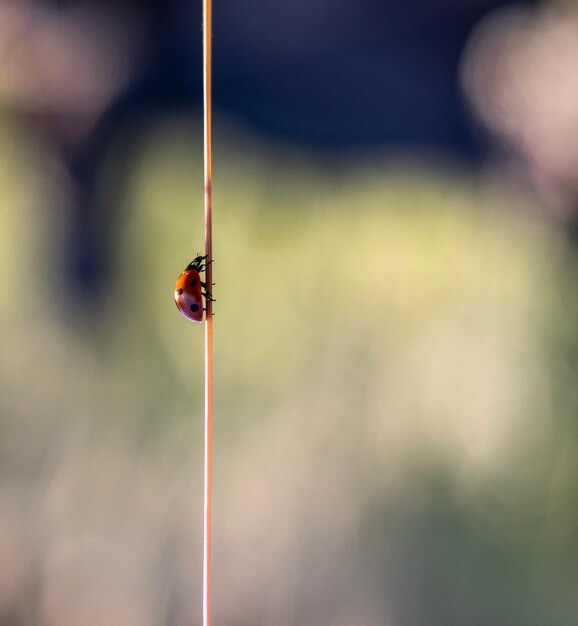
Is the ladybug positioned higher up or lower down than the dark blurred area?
lower down

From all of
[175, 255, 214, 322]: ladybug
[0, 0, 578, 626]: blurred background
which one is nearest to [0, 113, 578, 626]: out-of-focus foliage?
[0, 0, 578, 626]: blurred background

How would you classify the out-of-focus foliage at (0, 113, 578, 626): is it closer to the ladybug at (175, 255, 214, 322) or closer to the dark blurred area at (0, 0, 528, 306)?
the dark blurred area at (0, 0, 528, 306)

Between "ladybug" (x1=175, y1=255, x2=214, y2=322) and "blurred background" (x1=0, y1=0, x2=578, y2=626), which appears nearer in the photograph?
"ladybug" (x1=175, y1=255, x2=214, y2=322)

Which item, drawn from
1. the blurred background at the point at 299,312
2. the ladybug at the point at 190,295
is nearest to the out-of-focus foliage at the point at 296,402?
the blurred background at the point at 299,312

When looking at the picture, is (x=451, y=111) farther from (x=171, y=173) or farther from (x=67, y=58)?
(x=67, y=58)

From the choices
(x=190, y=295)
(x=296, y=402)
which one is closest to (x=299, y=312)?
(x=296, y=402)

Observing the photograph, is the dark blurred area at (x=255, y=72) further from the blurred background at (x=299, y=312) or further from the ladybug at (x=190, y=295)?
the ladybug at (x=190, y=295)

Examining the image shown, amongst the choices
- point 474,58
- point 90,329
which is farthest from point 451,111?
point 90,329
